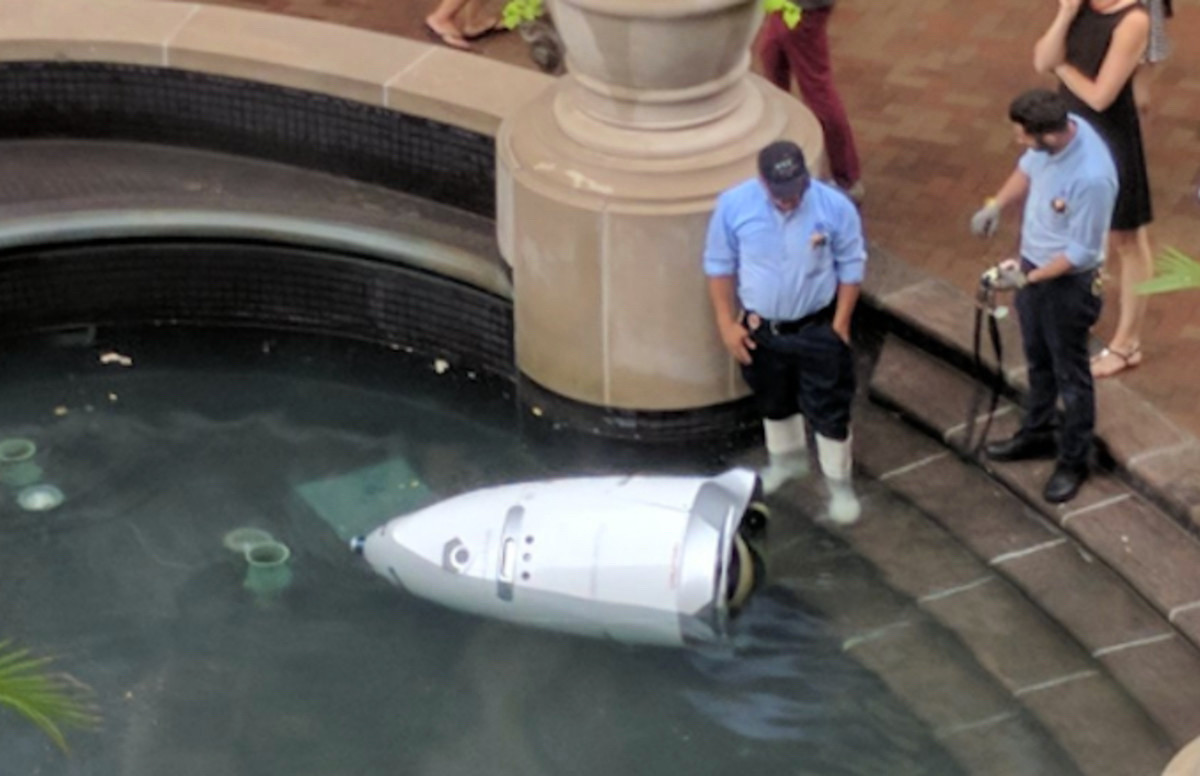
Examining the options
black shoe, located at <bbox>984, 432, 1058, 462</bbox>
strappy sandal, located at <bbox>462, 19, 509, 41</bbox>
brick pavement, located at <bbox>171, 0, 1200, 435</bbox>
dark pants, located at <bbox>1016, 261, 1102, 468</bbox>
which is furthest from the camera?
strappy sandal, located at <bbox>462, 19, 509, 41</bbox>

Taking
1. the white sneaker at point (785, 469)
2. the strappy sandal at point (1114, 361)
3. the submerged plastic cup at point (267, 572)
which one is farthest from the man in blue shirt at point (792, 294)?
the submerged plastic cup at point (267, 572)

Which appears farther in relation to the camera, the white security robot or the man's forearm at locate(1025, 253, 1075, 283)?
the white security robot

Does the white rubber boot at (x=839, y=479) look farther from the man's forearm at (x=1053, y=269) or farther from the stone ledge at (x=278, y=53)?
the stone ledge at (x=278, y=53)

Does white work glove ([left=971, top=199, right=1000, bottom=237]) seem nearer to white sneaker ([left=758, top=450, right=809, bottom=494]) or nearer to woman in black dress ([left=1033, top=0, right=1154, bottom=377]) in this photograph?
woman in black dress ([left=1033, top=0, right=1154, bottom=377])

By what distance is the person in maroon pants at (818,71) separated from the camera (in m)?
7.82

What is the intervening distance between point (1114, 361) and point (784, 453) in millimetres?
1170

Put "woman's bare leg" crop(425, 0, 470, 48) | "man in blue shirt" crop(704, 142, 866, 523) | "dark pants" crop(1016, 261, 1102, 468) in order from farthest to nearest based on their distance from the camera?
"woman's bare leg" crop(425, 0, 470, 48) < "man in blue shirt" crop(704, 142, 866, 523) < "dark pants" crop(1016, 261, 1102, 468)

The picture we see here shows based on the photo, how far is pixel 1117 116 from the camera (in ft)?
22.8

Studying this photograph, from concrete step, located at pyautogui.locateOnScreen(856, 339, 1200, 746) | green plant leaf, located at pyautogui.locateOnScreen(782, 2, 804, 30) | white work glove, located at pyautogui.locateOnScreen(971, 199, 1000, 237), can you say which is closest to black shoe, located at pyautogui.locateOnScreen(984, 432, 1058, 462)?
concrete step, located at pyautogui.locateOnScreen(856, 339, 1200, 746)

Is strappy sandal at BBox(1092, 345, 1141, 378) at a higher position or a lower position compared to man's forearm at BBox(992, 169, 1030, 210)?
lower

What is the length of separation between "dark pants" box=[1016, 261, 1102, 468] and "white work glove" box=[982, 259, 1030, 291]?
0.04m

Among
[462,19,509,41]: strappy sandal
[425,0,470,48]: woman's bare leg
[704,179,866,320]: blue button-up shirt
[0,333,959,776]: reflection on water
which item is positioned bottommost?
[0,333,959,776]: reflection on water

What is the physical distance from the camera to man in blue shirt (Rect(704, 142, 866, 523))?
259 inches

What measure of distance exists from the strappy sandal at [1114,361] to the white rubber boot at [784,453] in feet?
3.36
